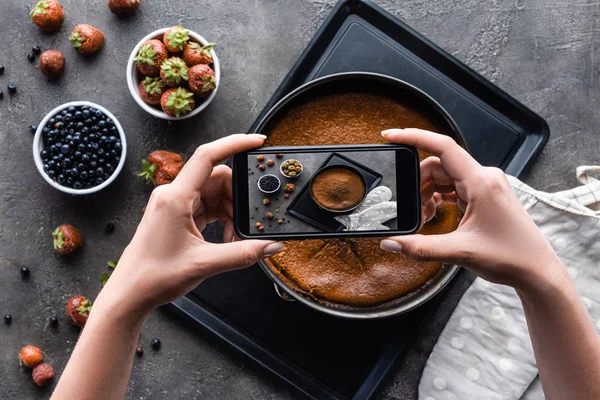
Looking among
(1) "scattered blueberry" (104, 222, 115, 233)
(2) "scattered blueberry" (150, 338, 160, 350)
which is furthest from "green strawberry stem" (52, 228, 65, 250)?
(2) "scattered blueberry" (150, 338, 160, 350)

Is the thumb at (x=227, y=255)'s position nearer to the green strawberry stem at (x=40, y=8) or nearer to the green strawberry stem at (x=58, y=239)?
the green strawberry stem at (x=58, y=239)

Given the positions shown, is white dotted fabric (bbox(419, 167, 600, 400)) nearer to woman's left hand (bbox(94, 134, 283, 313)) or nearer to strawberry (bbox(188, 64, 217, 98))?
woman's left hand (bbox(94, 134, 283, 313))

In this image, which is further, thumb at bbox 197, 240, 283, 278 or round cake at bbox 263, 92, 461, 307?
round cake at bbox 263, 92, 461, 307

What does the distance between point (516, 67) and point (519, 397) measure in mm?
1395

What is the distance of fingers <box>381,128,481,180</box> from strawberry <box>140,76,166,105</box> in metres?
1.12

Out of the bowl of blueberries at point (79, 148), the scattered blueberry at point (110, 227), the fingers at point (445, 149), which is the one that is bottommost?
the scattered blueberry at point (110, 227)

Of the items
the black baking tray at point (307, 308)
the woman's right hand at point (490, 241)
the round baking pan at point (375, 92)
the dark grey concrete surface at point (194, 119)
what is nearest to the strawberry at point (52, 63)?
the dark grey concrete surface at point (194, 119)

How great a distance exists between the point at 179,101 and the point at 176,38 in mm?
275

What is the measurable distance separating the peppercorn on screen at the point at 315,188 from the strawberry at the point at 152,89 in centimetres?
84

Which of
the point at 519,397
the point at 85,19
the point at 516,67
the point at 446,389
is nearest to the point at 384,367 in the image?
the point at 446,389

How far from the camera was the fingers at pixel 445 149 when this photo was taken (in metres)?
1.79

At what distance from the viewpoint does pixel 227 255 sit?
1.69 meters

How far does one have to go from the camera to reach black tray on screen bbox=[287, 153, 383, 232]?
186cm

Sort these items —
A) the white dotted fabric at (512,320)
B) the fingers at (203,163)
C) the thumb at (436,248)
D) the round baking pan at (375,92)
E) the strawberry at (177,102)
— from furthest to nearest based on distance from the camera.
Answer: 1. the strawberry at (177,102)
2. the white dotted fabric at (512,320)
3. the round baking pan at (375,92)
4. the fingers at (203,163)
5. the thumb at (436,248)
